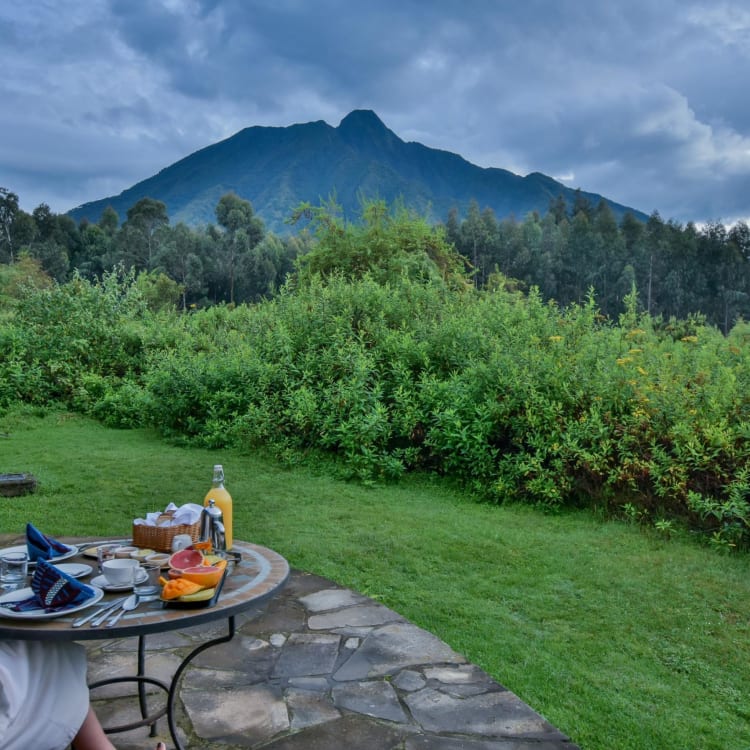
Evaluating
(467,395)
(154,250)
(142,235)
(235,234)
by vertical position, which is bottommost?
(467,395)

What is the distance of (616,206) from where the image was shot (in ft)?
515

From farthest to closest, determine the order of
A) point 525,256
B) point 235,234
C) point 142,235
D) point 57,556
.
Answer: point 235,234 < point 142,235 < point 525,256 < point 57,556

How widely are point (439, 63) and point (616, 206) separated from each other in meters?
154

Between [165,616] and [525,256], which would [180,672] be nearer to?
[165,616]

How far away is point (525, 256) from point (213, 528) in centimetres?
4106

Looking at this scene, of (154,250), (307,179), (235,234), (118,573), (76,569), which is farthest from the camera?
(307,179)

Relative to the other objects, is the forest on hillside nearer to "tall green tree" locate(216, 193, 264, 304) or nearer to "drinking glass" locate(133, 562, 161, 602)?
"tall green tree" locate(216, 193, 264, 304)

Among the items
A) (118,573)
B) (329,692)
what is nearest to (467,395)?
(329,692)

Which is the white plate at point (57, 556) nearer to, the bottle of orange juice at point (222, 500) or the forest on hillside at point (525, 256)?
the bottle of orange juice at point (222, 500)

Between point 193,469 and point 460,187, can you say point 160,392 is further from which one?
point 460,187

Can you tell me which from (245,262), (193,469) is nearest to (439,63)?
(193,469)

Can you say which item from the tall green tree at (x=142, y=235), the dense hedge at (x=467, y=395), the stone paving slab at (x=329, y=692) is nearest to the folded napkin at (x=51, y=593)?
the stone paving slab at (x=329, y=692)

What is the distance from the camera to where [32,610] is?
1454 millimetres

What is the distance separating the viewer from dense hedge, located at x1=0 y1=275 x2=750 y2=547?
4.45 m
